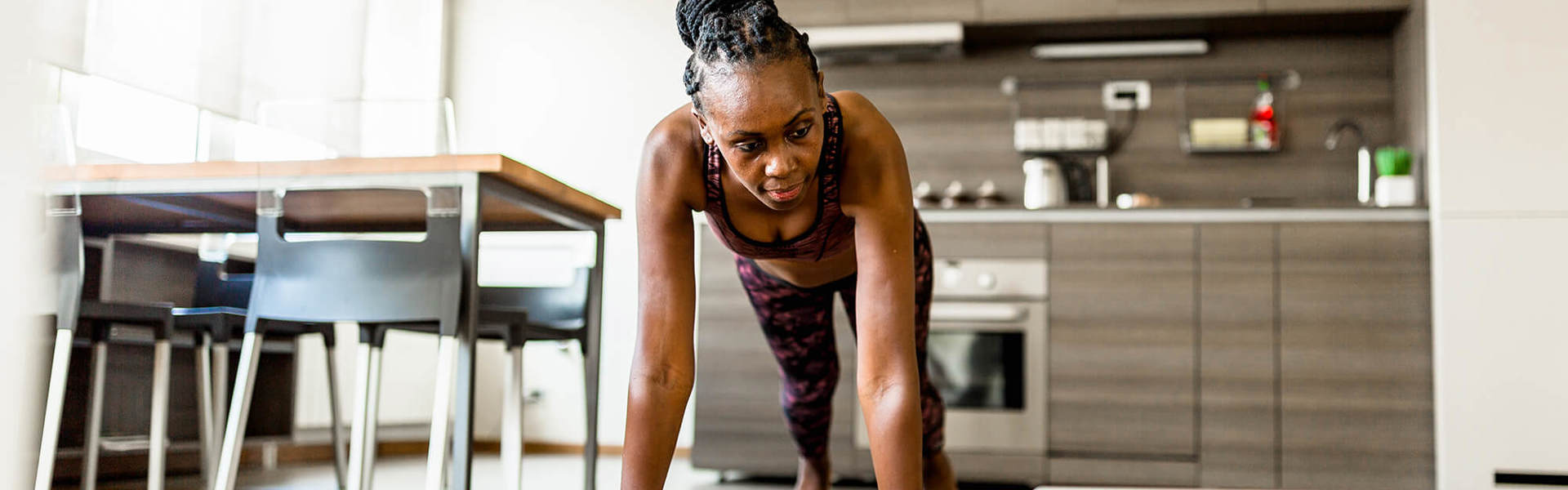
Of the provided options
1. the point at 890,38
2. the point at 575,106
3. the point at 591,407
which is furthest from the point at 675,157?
the point at 575,106

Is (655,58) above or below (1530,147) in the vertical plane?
above

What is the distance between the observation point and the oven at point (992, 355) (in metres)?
3.75

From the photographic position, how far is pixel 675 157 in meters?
1.40

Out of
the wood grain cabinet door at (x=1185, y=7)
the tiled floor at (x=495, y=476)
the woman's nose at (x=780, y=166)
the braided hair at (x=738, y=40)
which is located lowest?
the tiled floor at (x=495, y=476)

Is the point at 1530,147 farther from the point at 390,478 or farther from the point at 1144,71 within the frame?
the point at 390,478

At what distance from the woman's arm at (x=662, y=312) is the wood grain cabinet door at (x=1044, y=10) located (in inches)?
110

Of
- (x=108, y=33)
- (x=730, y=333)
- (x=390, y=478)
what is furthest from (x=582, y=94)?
(x=108, y=33)

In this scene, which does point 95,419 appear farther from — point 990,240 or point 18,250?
point 990,240

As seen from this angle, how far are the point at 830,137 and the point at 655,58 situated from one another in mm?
3714

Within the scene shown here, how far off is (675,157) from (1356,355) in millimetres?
2927

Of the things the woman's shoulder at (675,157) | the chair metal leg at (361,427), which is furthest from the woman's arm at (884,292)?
the chair metal leg at (361,427)

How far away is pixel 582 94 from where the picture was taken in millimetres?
5129

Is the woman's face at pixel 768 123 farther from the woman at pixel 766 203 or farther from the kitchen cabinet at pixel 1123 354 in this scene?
the kitchen cabinet at pixel 1123 354

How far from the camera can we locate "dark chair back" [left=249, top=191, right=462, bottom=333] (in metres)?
2.07
